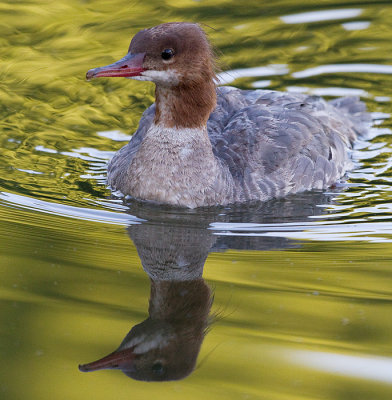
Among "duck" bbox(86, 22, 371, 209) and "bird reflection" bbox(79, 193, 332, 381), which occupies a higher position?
"duck" bbox(86, 22, 371, 209)

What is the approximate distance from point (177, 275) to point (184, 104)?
84.2 inches

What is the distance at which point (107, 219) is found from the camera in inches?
293

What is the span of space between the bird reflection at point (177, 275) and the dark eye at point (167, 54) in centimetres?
141

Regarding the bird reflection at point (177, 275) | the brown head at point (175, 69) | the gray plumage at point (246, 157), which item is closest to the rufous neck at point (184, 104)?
the brown head at point (175, 69)

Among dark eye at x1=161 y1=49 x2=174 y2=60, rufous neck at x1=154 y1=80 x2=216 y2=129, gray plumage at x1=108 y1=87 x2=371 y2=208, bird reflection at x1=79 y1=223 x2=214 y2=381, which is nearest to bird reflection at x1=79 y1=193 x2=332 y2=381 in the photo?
bird reflection at x1=79 y1=223 x2=214 y2=381

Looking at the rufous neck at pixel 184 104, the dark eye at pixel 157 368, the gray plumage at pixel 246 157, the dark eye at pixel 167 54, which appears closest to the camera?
the dark eye at pixel 157 368

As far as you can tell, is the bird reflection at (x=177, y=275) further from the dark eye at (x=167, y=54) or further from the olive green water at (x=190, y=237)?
the dark eye at (x=167, y=54)

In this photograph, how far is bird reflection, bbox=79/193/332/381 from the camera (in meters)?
4.96

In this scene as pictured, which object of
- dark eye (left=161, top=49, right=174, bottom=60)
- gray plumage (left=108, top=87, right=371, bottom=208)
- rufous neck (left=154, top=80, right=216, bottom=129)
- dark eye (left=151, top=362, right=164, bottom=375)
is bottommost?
dark eye (left=151, top=362, right=164, bottom=375)

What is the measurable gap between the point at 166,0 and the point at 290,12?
1.83 meters

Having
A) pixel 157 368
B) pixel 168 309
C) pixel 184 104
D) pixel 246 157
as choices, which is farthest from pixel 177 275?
pixel 246 157

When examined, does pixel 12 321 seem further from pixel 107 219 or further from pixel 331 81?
pixel 331 81

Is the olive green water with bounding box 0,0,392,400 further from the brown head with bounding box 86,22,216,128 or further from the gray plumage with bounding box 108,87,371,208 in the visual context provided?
the brown head with bounding box 86,22,216,128

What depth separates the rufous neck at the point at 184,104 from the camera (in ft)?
25.4
